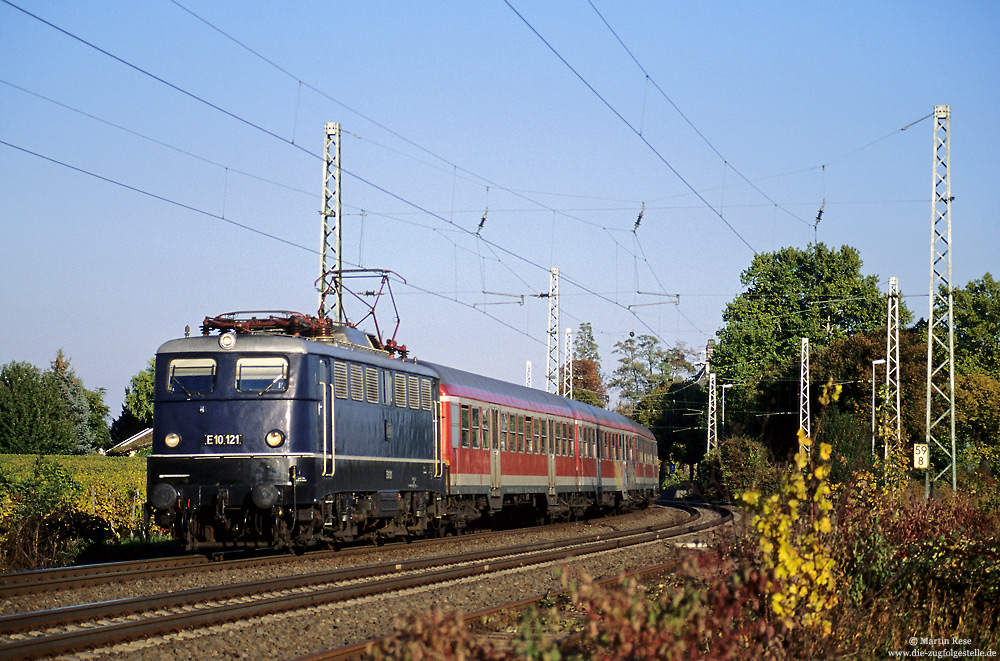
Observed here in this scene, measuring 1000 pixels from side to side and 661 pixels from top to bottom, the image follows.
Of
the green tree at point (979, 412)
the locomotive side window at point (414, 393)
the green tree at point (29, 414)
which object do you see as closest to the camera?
the locomotive side window at point (414, 393)

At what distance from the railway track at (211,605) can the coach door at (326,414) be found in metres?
1.94

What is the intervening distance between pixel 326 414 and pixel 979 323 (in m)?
58.0

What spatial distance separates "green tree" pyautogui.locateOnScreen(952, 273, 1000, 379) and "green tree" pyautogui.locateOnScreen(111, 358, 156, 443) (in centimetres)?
6282

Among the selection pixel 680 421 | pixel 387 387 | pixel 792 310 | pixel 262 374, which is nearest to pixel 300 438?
pixel 262 374

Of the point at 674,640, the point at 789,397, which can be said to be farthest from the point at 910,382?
the point at 674,640

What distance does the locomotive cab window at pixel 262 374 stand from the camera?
16.2 metres

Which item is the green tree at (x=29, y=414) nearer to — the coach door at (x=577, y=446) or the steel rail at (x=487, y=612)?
the coach door at (x=577, y=446)

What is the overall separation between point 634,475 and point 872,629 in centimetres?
3193

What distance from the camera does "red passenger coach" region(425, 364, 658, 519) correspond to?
22875 mm

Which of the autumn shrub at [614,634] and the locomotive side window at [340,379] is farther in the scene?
the locomotive side window at [340,379]

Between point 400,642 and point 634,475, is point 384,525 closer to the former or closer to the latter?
point 400,642

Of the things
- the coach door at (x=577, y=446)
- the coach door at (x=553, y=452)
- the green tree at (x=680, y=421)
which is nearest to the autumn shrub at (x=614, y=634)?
the coach door at (x=553, y=452)

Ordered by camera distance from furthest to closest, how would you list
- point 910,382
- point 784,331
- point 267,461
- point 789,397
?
point 784,331 → point 789,397 → point 910,382 → point 267,461

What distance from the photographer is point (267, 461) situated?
15.8m
